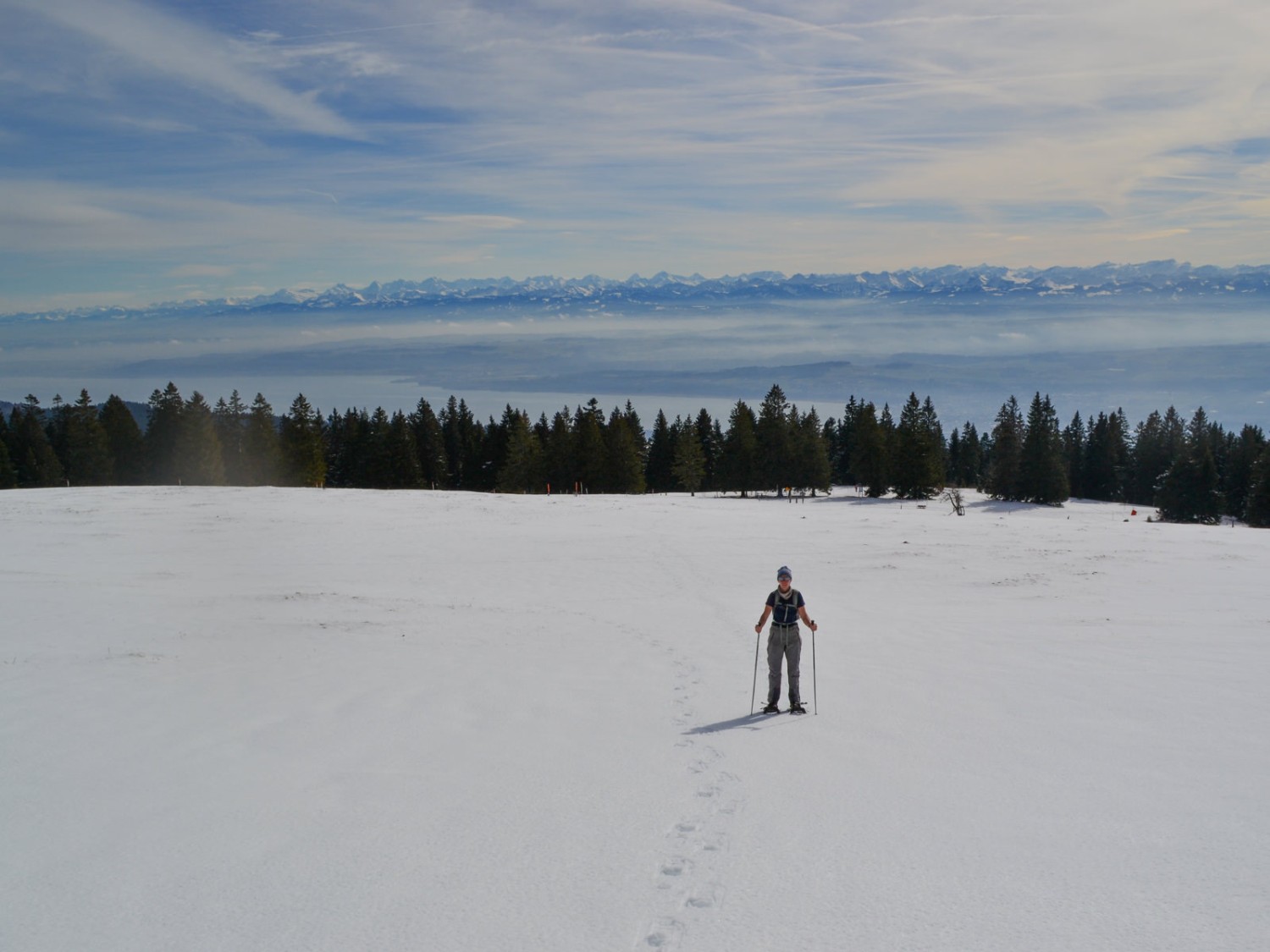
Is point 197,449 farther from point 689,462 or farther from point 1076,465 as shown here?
point 1076,465

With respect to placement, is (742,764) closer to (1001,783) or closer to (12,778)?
(1001,783)

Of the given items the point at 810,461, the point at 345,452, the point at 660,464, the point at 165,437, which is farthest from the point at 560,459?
the point at 165,437

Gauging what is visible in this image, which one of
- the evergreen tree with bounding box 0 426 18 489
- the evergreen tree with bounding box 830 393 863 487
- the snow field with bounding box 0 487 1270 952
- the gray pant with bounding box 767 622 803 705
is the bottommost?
the snow field with bounding box 0 487 1270 952

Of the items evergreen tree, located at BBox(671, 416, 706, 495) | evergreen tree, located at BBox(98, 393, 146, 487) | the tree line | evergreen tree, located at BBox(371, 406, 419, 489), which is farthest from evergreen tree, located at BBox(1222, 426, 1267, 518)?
evergreen tree, located at BBox(98, 393, 146, 487)

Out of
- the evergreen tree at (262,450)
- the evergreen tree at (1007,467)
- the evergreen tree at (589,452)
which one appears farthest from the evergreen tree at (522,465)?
the evergreen tree at (1007,467)

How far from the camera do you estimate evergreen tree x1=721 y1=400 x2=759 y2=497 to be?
265 feet

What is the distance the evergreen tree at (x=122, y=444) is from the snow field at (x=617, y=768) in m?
70.3

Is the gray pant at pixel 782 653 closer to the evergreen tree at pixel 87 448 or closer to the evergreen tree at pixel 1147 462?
the evergreen tree at pixel 87 448

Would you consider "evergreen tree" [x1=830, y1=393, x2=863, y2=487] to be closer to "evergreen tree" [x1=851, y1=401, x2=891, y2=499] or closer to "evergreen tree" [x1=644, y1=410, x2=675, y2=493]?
"evergreen tree" [x1=644, y1=410, x2=675, y2=493]

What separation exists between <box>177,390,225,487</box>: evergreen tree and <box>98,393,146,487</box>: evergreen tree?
10660 mm

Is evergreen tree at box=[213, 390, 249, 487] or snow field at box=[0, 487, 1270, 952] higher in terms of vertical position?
evergreen tree at box=[213, 390, 249, 487]

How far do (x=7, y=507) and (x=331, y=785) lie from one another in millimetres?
33762

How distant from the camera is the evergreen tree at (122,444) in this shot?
273 feet

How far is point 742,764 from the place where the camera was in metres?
8.98
